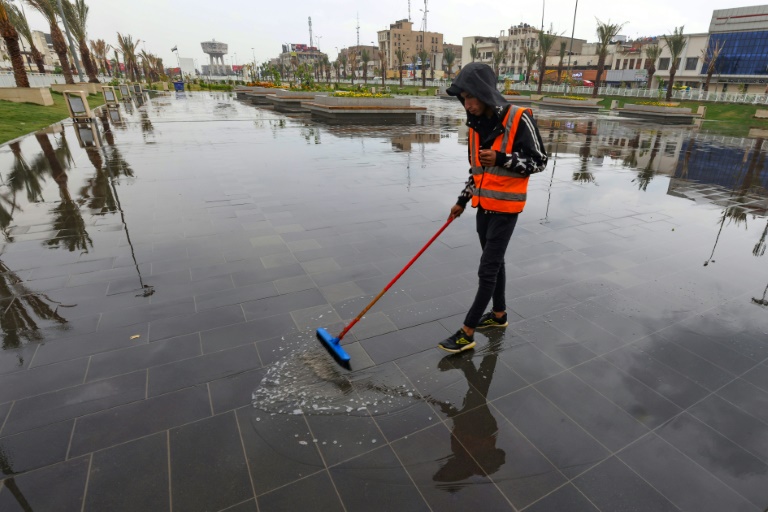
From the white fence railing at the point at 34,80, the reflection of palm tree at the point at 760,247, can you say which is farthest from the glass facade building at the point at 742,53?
the white fence railing at the point at 34,80

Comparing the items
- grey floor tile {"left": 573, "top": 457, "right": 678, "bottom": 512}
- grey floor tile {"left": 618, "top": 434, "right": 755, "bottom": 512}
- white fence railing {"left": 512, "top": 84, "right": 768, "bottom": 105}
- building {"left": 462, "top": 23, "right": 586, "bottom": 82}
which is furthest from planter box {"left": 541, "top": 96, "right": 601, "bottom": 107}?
building {"left": 462, "top": 23, "right": 586, "bottom": 82}

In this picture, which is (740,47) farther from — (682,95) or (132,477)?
(132,477)

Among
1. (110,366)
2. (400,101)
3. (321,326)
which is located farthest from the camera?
(400,101)

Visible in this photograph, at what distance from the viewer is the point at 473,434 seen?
2.50 m

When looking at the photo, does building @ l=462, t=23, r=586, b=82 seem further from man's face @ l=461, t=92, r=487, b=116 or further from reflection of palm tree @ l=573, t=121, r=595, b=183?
man's face @ l=461, t=92, r=487, b=116

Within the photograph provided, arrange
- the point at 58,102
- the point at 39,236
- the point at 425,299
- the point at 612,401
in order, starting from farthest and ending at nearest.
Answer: the point at 58,102
the point at 39,236
the point at 425,299
the point at 612,401

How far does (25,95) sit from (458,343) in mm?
28527

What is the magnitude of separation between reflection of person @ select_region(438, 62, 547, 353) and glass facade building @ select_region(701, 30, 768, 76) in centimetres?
6629

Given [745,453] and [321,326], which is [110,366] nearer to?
[321,326]

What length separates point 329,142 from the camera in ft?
43.7

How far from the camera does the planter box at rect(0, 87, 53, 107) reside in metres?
21.1

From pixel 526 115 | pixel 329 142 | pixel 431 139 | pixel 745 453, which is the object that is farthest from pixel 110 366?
pixel 431 139

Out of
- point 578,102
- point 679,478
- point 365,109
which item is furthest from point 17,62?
point 578,102

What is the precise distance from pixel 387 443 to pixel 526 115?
7.65 feet
